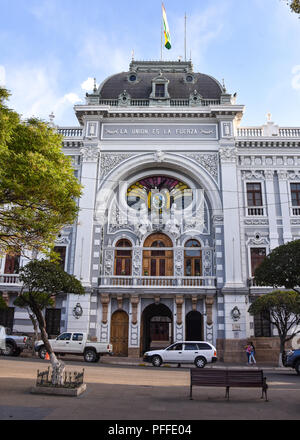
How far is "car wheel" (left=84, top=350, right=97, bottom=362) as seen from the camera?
22.5 metres

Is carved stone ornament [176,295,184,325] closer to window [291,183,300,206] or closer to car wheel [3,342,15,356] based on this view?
car wheel [3,342,15,356]

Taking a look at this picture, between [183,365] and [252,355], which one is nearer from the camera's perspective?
[183,365]

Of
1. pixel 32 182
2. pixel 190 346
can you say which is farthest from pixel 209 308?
pixel 32 182

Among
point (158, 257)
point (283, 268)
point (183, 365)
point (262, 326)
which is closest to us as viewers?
point (283, 268)

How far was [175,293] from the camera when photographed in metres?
26.6

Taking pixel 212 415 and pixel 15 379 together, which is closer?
pixel 212 415

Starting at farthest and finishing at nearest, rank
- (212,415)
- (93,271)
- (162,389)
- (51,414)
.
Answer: (93,271) < (162,389) < (212,415) < (51,414)

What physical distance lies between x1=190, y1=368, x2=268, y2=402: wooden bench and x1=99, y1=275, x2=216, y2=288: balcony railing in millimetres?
16307

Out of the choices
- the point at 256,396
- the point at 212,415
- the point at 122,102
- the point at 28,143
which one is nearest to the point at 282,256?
the point at 256,396

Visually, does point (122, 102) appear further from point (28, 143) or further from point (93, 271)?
point (28, 143)

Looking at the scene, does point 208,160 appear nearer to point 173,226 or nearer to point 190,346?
point 173,226

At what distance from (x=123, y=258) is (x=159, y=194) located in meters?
5.73

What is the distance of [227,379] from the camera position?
10.5 metres

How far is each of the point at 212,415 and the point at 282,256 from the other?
10.1 metres
